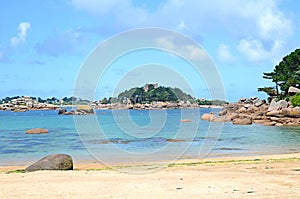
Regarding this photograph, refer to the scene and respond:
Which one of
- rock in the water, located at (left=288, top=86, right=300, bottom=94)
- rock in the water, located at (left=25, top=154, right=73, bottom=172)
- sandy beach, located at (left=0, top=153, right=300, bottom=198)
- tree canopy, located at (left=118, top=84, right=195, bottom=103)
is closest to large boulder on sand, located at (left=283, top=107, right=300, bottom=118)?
rock in the water, located at (left=288, top=86, right=300, bottom=94)

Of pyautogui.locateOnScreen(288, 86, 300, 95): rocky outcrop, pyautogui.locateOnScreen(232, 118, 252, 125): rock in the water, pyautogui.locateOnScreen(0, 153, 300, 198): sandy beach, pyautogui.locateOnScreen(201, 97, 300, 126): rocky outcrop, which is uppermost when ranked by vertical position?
pyautogui.locateOnScreen(288, 86, 300, 95): rocky outcrop

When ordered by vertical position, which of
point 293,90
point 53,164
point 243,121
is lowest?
point 53,164

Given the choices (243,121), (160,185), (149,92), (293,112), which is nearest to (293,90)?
(293,112)

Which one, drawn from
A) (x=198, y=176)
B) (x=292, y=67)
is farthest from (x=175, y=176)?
(x=292, y=67)

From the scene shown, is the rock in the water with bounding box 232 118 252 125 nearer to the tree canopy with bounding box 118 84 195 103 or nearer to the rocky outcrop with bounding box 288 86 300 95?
the rocky outcrop with bounding box 288 86 300 95

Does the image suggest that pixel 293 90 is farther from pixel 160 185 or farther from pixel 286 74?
pixel 160 185

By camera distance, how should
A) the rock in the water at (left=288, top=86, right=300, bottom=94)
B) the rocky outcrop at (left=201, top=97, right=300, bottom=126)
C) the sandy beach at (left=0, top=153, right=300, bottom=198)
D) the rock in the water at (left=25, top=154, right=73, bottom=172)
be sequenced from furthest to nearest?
the rock in the water at (left=288, top=86, right=300, bottom=94) → the rocky outcrop at (left=201, top=97, right=300, bottom=126) → the rock in the water at (left=25, top=154, right=73, bottom=172) → the sandy beach at (left=0, top=153, right=300, bottom=198)

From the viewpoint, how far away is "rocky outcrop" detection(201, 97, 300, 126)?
163 ft

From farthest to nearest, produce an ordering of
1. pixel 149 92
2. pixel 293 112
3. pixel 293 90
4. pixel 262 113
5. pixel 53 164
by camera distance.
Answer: pixel 262 113
pixel 293 90
pixel 293 112
pixel 149 92
pixel 53 164

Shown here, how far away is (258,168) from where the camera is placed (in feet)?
47.7

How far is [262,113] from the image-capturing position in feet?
188

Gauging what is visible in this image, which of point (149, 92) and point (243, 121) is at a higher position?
point (149, 92)

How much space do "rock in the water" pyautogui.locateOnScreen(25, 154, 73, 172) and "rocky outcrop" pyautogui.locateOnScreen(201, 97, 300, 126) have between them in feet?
124

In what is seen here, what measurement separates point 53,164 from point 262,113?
46.5m
